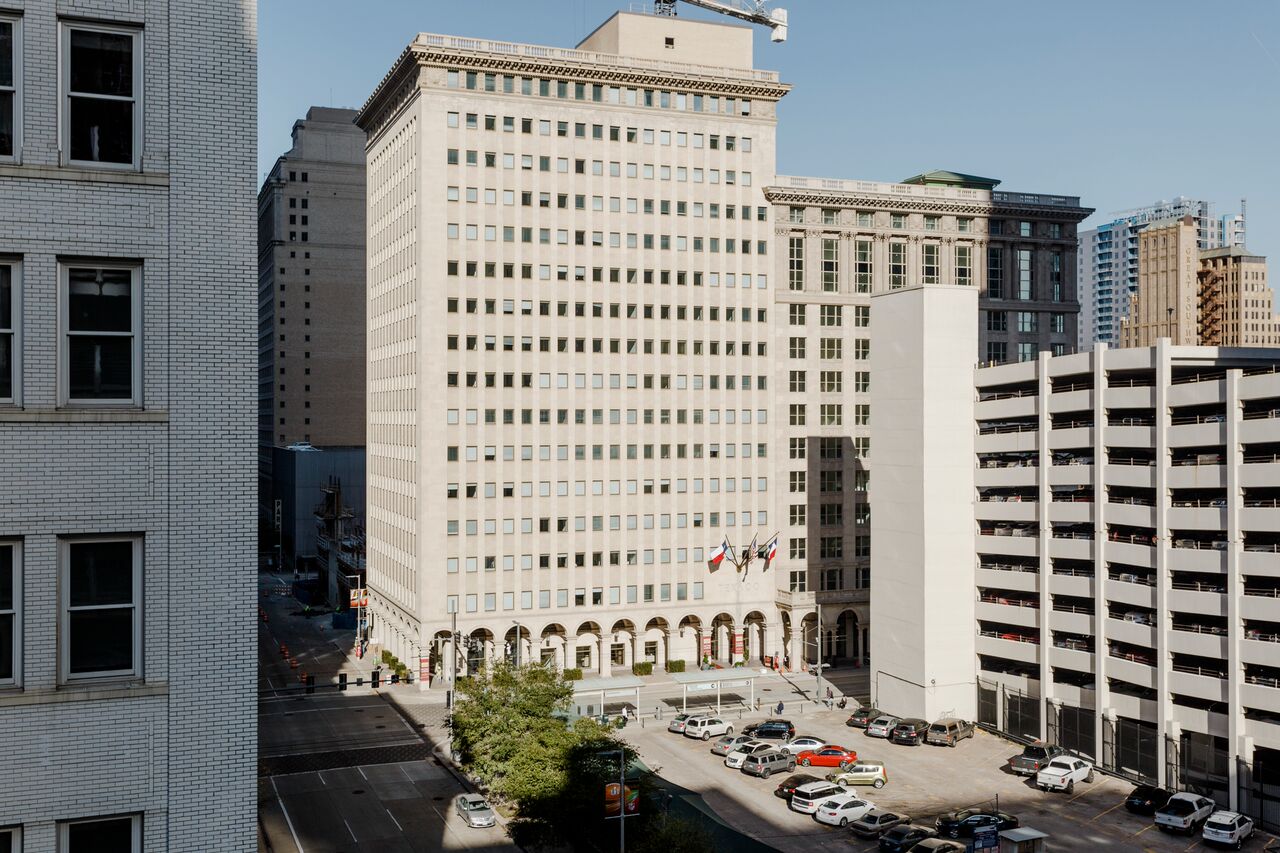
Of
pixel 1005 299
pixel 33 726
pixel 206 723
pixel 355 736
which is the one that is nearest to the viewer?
pixel 33 726

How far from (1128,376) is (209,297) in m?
77.5

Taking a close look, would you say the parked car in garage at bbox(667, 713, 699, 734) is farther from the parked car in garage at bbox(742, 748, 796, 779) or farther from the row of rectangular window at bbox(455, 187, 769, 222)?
the row of rectangular window at bbox(455, 187, 769, 222)

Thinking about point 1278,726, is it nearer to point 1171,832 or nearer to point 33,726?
point 1171,832

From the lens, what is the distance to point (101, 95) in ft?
51.3

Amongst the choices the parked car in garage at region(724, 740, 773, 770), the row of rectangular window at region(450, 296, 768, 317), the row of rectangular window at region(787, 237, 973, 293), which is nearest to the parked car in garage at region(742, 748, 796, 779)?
the parked car in garage at region(724, 740, 773, 770)

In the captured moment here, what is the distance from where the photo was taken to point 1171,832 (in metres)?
67.8

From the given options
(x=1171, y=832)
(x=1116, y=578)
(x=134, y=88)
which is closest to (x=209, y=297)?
(x=134, y=88)

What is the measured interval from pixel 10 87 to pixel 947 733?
274 feet

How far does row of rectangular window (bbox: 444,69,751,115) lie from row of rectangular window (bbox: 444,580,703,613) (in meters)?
49.4

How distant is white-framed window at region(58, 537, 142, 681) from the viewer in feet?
50.2

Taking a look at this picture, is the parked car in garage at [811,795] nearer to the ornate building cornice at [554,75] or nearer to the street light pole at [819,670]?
the street light pole at [819,670]

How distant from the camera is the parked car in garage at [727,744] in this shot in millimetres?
83406

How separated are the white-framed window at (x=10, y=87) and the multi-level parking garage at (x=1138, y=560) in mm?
70762

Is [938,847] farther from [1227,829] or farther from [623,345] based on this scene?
[623,345]
